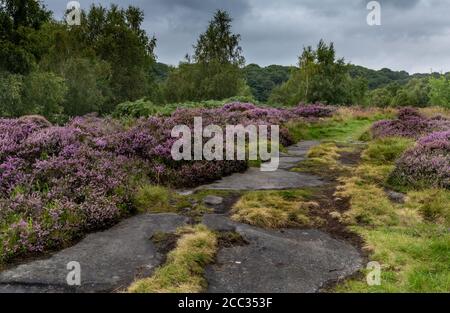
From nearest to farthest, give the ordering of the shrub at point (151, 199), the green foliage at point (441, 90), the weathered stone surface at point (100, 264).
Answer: the weathered stone surface at point (100, 264) → the shrub at point (151, 199) → the green foliage at point (441, 90)

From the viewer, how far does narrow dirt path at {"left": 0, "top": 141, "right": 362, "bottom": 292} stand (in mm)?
5383

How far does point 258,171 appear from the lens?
1220 centimetres

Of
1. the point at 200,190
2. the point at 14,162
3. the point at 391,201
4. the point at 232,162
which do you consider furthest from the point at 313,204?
the point at 14,162

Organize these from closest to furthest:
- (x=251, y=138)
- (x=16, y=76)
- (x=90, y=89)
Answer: (x=251, y=138)
(x=16, y=76)
(x=90, y=89)

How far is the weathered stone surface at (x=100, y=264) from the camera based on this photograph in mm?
5273

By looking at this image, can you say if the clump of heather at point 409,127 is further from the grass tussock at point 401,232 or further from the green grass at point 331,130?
the grass tussock at point 401,232

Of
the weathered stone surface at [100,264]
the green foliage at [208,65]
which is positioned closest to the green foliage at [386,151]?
the weathered stone surface at [100,264]

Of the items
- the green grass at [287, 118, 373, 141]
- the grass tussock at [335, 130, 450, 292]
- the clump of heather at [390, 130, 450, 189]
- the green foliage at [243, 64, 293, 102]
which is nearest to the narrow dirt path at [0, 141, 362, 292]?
the grass tussock at [335, 130, 450, 292]

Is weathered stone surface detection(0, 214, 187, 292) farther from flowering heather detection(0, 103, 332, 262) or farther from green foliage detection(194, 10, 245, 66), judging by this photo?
green foliage detection(194, 10, 245, 66)

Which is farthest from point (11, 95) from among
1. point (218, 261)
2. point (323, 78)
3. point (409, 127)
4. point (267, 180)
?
point (323, 78)

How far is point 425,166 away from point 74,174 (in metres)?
8.38
